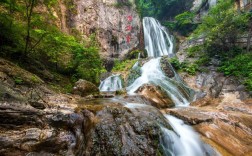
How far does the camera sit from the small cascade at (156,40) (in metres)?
19.4

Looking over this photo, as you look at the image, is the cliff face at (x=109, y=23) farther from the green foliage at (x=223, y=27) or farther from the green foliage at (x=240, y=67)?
the green foliage at (x=240, y=67)

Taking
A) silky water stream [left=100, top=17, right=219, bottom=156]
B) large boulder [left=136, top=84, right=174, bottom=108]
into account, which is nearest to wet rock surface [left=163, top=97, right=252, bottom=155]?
silky water stream [left=100, top=17, right=219, bottom=156]

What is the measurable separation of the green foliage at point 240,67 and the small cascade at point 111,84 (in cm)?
730

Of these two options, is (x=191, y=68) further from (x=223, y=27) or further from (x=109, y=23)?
(x=109, y=23)

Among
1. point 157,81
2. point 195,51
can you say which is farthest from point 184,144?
point 195,51

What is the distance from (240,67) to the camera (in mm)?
12188

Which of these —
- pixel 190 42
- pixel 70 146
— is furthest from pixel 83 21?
pixel 70 146

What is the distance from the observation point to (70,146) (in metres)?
3.46

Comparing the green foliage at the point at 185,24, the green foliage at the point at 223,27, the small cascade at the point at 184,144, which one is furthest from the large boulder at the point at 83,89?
the green foliage at the point at 185,24

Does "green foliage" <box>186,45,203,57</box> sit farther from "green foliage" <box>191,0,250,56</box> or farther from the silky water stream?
the silky water stream

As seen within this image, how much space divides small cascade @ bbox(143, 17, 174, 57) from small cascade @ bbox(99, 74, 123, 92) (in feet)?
26.0

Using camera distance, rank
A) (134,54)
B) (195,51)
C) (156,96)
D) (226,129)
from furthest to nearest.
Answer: (134,54) < (195,51) < (156,96) < (226,129)

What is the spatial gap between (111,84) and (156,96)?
411cm

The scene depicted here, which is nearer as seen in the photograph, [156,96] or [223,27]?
[156,96]
